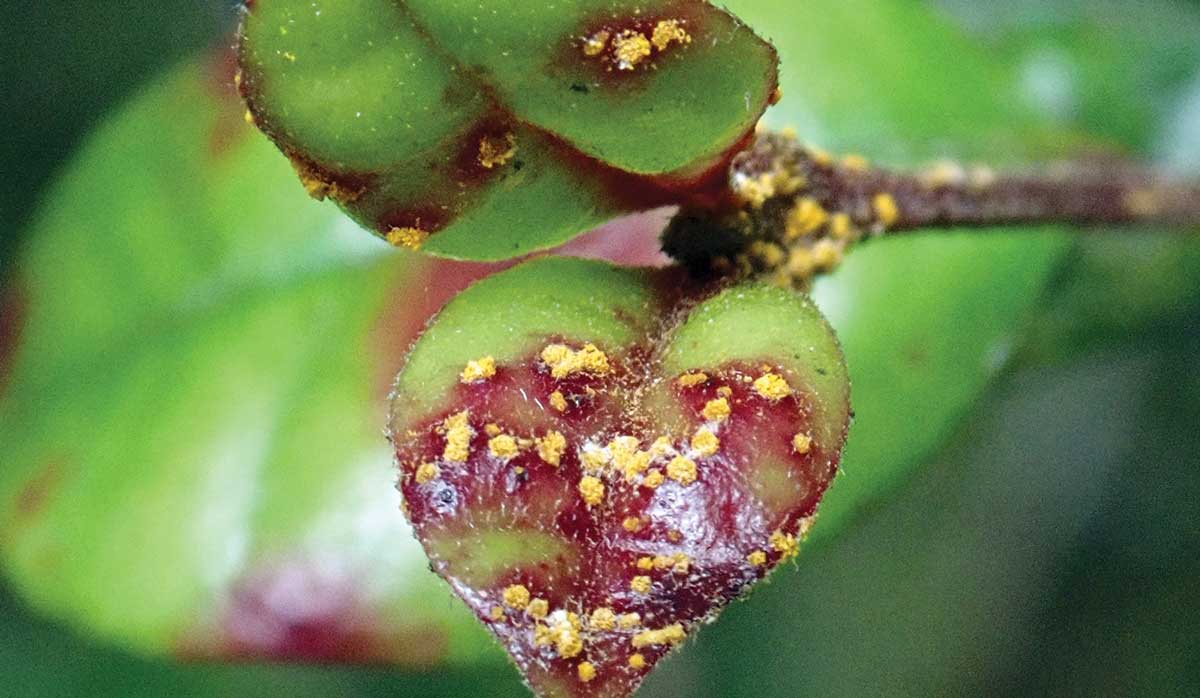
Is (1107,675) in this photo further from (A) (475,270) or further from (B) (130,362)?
(B) (130,362)

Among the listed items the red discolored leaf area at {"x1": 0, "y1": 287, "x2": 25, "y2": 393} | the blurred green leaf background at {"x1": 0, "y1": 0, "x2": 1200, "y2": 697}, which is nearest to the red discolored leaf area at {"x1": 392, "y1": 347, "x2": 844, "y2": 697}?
the blurred green leaf background at {"x1": 0, "y1": 0, "x2": 1200, "y2": 697}

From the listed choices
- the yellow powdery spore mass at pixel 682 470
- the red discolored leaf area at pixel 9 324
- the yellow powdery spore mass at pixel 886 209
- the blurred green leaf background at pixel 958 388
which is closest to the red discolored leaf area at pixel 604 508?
the yellow powdery spore mass at pixel 682 470

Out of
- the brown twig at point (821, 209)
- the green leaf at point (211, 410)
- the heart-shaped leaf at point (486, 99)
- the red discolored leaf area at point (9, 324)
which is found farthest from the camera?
the red discolored leaf area at point (9, 324)

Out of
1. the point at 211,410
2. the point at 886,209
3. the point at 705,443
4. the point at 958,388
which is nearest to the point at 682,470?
the point at 705,443

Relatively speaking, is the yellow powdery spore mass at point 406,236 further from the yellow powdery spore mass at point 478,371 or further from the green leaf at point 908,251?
the green leaf at point 908,251

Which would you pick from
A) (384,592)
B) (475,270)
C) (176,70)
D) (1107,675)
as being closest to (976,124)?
(475,270)

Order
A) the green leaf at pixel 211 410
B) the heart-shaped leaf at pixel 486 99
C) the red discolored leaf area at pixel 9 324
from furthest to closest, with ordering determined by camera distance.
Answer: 1. the red discolored leaf area at pixel 9 324
2. the green leaf at pixel 211 410
3. the heart-shaped leaf at pixel 486 99
